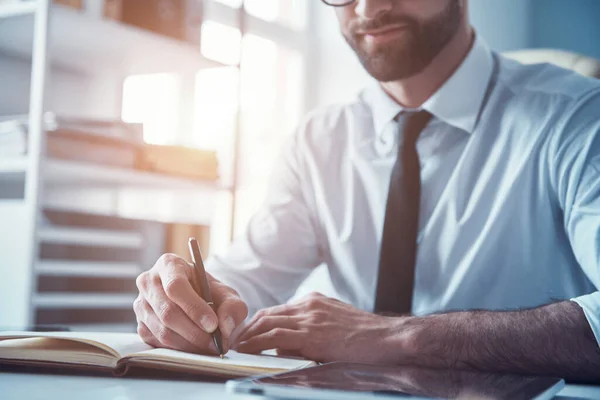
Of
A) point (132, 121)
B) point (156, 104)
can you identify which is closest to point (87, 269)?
point (132, 121)

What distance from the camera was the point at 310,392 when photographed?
54 centimetres

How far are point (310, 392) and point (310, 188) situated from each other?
0.92m

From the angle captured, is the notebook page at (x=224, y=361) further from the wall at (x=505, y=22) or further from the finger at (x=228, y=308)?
the wall at (x=505, y=22)

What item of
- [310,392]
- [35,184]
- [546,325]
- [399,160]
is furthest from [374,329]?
Answer: [35,184]

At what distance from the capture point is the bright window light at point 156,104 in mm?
2521

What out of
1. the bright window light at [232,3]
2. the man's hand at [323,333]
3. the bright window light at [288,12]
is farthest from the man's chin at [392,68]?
the bright window light at [288,12]

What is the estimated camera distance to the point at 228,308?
2.86 feet

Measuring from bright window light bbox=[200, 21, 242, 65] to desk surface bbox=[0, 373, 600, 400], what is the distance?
7.45ft

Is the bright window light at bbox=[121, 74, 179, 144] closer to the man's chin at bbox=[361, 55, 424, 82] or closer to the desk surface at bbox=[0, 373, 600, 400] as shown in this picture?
the man's chin at bbox=[361, 55, 424, 82]

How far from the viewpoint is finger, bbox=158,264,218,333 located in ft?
2.59

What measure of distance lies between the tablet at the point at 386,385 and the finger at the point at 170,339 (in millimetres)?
186

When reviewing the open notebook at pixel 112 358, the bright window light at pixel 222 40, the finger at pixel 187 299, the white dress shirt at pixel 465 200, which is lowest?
the open notebook at pixel 112 358

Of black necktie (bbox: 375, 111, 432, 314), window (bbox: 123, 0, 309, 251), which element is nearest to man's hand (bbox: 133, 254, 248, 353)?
black necktie (bbox: 375, 111, 432, 314)

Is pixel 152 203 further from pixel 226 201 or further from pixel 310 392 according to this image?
pixel 310 392
